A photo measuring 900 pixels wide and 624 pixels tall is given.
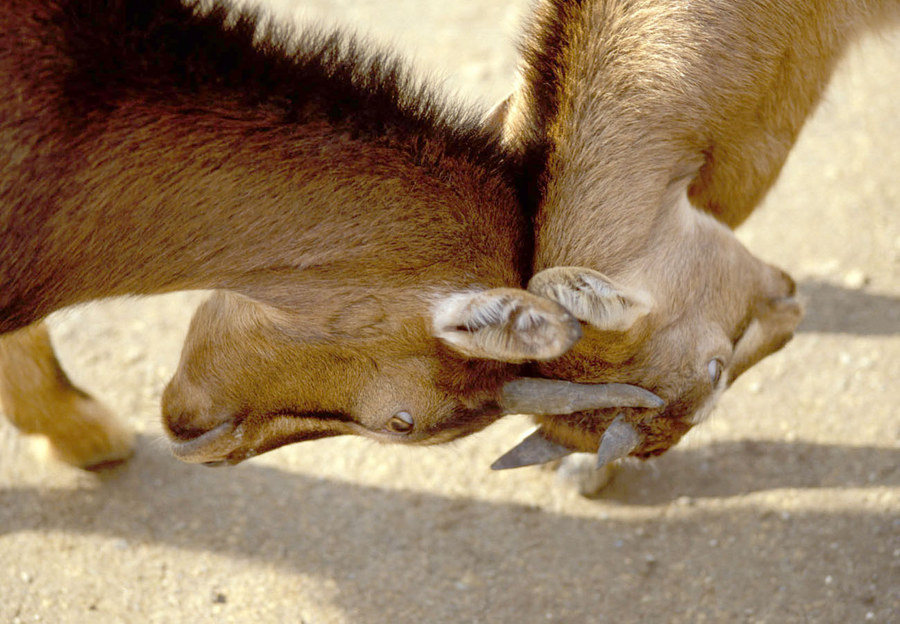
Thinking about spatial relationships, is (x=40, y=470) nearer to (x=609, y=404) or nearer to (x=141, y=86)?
(x=141, y=86)

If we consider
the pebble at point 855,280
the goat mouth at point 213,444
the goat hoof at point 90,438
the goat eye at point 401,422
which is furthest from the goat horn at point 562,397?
the pebble at point 855,280

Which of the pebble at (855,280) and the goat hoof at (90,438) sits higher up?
the pebble at (855,280)

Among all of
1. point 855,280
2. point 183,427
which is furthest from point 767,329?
point 183,427

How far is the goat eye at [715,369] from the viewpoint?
381 centimetres

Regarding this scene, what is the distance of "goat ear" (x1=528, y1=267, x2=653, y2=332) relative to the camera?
3258 millimetres

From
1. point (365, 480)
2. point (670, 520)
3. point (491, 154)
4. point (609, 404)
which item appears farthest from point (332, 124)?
point (670, 520)

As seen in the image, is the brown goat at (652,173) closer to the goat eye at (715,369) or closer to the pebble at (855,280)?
the goat eye at (715,369)

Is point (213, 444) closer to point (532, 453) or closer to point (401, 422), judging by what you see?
point (401, 422)

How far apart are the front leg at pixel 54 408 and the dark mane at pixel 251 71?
5.79 ft

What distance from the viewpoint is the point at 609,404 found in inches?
141

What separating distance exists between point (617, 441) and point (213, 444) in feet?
5.02

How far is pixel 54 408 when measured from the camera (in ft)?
15.1

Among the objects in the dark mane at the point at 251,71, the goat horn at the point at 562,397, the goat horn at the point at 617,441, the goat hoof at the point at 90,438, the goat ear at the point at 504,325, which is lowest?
the goat hoof at the point at 90,438

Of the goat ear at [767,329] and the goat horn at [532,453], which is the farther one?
the goat ear at [767,329]
